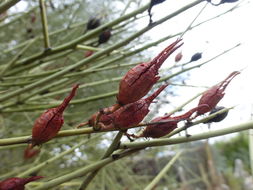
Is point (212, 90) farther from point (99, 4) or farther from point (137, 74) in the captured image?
point (99, 4)

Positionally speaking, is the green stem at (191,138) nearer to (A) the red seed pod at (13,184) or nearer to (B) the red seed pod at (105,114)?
(B) the red seed pod at (105,114)

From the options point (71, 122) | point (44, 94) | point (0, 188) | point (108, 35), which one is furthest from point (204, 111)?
point (71, 122)

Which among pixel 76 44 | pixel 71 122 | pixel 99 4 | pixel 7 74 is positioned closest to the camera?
pixel 76 44

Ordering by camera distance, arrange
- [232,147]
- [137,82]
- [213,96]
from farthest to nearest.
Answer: [232,147]
[213,96]
[137,82]

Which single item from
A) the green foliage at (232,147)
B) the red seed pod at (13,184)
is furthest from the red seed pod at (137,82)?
the green foliage at (232,147)

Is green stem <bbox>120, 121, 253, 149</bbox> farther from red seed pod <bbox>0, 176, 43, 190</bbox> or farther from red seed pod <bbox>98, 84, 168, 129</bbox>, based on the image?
red seed pod <bbox>0, 176, 43, 190</bbox>

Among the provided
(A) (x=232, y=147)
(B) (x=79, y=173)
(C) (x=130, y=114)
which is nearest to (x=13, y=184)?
(B) (x=79, y=173)

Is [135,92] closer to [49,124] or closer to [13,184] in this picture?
[49,124]

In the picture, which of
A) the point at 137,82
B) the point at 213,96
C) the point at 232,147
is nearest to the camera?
the point at 137,82
